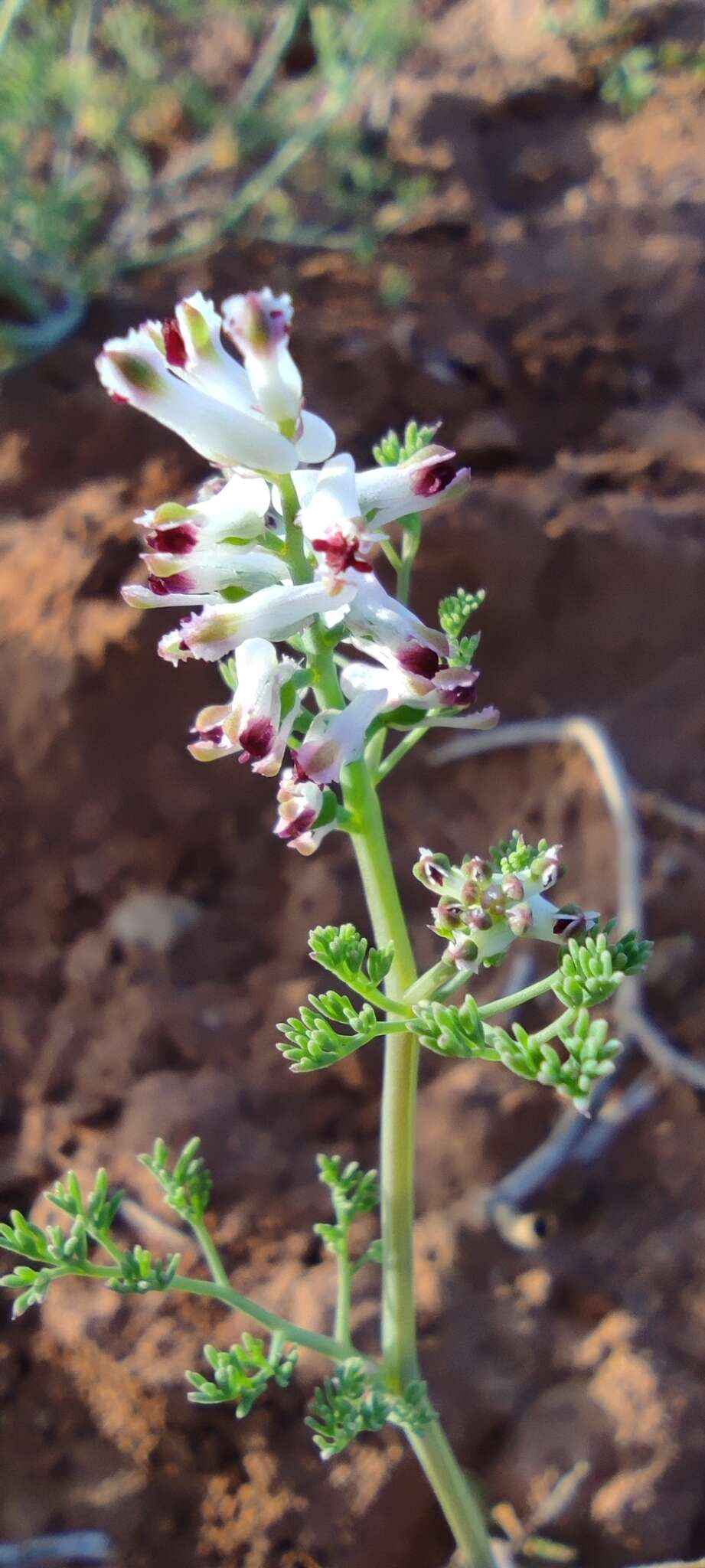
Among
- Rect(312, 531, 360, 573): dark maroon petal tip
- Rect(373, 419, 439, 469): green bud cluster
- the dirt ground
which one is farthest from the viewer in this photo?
the dirt ground

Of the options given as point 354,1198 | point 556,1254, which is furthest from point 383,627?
point 556,1254

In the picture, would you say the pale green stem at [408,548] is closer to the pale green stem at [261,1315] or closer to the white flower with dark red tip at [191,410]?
the white flower with dark red tip at [191,410]

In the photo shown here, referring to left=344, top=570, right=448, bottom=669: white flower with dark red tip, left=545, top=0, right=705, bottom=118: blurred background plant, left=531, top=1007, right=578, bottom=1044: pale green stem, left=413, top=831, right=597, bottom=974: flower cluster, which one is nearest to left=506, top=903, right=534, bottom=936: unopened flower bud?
left=413, top=831, right=597, bottom=974: flower cluster

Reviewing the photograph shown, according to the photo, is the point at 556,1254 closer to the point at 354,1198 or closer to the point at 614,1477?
the point at 614,1477

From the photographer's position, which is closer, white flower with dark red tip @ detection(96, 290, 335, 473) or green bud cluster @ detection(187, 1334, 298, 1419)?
white flower with dark red tip @ detection(96, 290, 335, 473)

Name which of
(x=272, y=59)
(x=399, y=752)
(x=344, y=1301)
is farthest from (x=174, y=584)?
(x=272, y=59)

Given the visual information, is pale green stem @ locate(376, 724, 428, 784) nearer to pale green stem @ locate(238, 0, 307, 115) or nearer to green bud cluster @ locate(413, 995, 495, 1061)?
green bud cluster @ locate(413, 995, 495, 1061)
